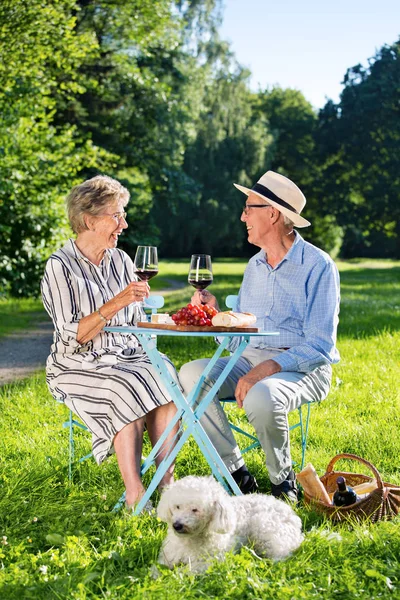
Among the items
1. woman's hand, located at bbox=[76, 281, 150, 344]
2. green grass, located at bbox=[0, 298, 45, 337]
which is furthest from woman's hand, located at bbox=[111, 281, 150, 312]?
green grass, located at bbox=[0, 298, 45, 337]

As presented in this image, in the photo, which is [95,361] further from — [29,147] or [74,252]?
[29,147]

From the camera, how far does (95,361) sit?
4.35 m

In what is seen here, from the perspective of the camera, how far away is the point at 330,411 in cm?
622

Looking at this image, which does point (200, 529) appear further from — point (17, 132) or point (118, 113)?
point (118, 113)

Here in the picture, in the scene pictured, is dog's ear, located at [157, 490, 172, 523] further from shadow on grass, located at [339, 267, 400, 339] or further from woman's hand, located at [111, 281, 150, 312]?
shadow on grass, located at [339, 267, 400, 339]

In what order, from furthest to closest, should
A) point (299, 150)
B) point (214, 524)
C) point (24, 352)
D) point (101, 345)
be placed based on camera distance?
1. point (299, 150)
2. point (24, 352)
3. point (101, 345)
4. point (214, 524)

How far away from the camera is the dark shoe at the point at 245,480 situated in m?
4.40

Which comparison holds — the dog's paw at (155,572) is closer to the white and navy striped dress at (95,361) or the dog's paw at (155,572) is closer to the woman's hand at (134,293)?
the white and navy striped dress at (95,361)

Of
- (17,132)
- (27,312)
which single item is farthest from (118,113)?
(27,312)

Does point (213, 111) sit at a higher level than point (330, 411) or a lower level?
higher

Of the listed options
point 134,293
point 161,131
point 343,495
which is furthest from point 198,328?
point 161,131

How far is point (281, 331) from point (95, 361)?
1.10m

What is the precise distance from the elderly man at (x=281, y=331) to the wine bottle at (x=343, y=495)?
0.96ft

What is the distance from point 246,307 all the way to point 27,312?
1007cm
